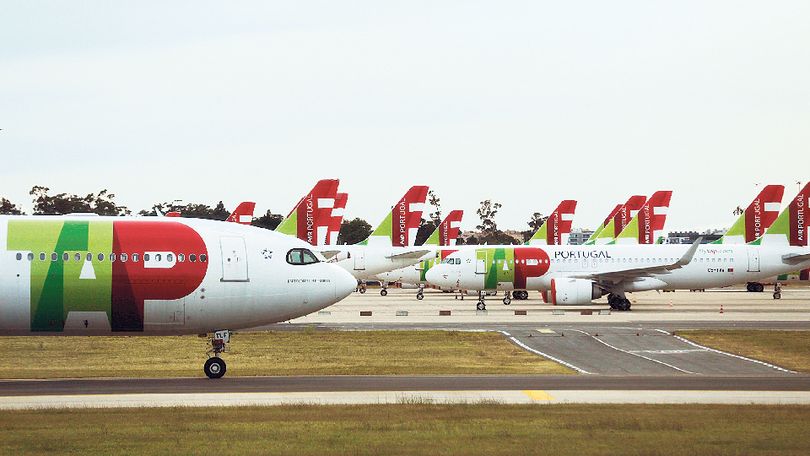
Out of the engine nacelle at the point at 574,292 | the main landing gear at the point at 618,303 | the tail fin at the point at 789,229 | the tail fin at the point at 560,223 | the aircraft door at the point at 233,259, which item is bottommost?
the main landing gear at the point at 618,303

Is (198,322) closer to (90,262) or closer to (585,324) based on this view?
(90,262)

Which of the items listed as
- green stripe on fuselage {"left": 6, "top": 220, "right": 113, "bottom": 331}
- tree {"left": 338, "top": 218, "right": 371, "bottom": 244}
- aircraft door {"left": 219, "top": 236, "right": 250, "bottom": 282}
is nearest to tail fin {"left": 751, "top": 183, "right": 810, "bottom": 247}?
aircraft door {"left": 219, "top": 236, "right": 250, "bottom": 282}

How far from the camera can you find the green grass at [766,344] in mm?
31891

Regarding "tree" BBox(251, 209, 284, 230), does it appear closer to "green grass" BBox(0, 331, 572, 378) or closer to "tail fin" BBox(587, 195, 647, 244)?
"tail fin" BBox(587, 195, 647, 244)

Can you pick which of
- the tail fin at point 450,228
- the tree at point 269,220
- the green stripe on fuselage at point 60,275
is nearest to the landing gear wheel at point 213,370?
the green stripe on fuselage at point 60,275

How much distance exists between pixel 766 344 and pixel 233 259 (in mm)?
24134

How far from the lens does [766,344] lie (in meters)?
36.8

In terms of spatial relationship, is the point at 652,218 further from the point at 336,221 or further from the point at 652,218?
the point at 336,221

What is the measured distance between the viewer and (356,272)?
7275 centimetres

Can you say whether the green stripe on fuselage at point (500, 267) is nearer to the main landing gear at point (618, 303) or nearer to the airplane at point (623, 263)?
the airplane at point (623, 263)

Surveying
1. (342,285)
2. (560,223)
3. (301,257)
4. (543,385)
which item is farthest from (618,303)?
(560,223)

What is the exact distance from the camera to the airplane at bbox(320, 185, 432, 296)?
72.9 m

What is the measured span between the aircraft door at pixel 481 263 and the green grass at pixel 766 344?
2501 centimetres

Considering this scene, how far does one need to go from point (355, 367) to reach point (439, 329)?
1477cm
